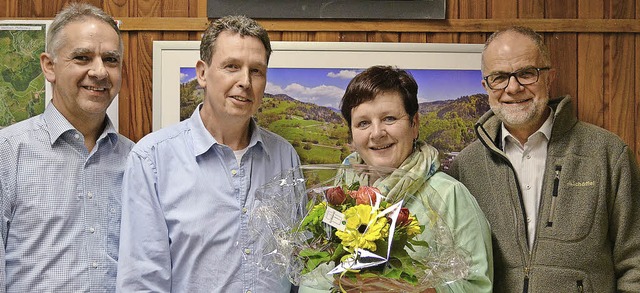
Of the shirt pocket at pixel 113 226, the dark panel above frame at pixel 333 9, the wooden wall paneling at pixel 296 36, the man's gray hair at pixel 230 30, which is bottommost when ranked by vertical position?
the shirt pocket at pixel 113 226

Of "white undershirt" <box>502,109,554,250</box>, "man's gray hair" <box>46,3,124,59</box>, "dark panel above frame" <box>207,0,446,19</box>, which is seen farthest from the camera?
"dark panel above frame" <box>207,0,446,19</box>

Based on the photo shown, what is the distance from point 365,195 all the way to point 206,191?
0.67 metres

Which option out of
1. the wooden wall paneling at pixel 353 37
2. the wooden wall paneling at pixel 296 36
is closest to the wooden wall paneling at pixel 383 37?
the wooden wall paneling at pixel 353 37

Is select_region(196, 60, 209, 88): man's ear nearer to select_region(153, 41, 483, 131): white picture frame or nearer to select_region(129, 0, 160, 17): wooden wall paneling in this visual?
select_region(153, 41, 483, 131): white picture frame

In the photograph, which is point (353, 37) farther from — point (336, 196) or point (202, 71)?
point (336, 196)

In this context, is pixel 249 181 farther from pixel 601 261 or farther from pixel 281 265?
pixel 601 261

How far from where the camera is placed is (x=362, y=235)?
4.93ft

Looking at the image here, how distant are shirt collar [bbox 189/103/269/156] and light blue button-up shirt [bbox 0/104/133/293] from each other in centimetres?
29

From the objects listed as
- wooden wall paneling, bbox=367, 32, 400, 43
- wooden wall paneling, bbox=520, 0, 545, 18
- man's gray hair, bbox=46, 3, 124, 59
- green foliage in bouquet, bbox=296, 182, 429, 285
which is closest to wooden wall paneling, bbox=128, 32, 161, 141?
man's gray hair, bbox=46, 3, 124, 59

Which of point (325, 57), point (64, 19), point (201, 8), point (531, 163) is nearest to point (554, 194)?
point (531, 163)

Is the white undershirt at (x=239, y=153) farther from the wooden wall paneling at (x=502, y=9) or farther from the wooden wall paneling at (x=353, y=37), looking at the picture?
the wooden wall paneling at (x=502, y=9)

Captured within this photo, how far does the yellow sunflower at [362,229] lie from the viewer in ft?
4.91

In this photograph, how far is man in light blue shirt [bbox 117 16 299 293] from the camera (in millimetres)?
1993

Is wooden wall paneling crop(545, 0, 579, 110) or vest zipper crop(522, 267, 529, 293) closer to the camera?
vest zipper crop(522, 267, 529, 293)
